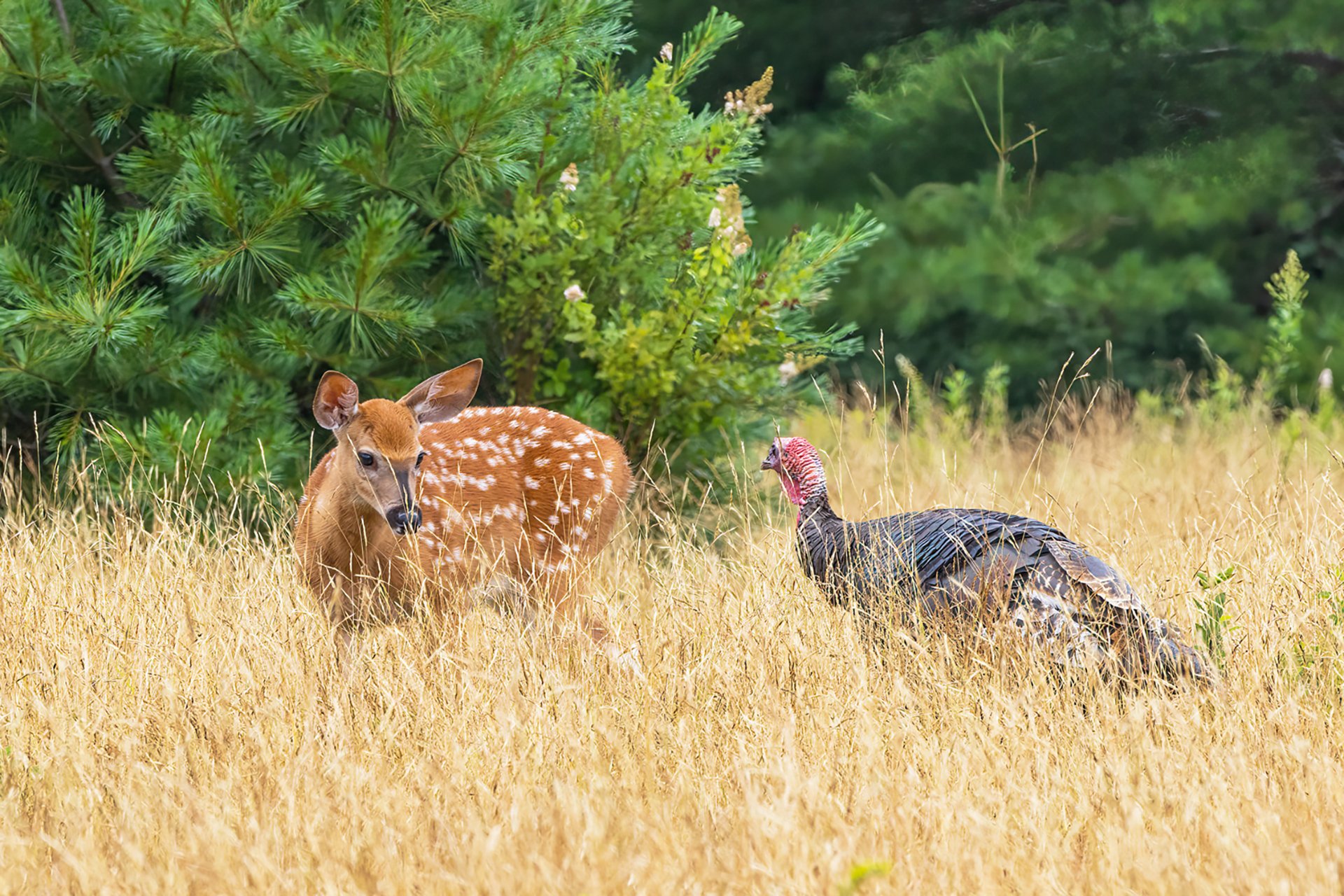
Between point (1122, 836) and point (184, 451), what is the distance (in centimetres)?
390

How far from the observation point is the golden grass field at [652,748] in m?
2.90

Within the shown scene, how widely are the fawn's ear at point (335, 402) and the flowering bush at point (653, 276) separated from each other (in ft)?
4.70

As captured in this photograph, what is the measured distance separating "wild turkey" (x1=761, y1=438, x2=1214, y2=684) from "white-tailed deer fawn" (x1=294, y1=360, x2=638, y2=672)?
768 millimetres

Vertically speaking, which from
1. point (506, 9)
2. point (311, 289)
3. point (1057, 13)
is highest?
point (506, 9)

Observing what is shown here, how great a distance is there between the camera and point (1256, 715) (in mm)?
3574

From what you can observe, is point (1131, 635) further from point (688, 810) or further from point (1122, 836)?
point (688, 810)

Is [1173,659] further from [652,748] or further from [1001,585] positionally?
[652,748]

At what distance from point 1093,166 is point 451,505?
883 cm

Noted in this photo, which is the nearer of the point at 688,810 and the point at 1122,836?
the point at 1122,836

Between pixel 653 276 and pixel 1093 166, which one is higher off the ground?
pixel 653 276

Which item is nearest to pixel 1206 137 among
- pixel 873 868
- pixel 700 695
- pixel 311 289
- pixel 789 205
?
pixel 789 205

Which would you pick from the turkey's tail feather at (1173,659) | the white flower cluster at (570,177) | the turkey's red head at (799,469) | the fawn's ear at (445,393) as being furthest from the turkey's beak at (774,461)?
the white flower cluster at (570,177)

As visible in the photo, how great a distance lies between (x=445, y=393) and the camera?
4.74m

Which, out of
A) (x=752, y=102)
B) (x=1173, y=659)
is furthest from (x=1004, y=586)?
(x=752, y=102)
